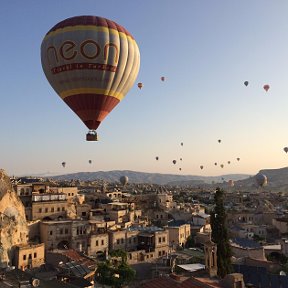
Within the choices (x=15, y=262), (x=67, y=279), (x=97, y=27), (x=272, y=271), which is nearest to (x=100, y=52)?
(x=97, y=27)

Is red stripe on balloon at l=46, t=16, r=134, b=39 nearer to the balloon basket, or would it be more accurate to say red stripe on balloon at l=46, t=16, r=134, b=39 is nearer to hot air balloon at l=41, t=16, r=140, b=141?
hot air balloon at l=41, t=16, r=140, b=141

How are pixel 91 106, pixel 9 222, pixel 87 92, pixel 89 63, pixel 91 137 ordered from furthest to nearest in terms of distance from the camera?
pixel 9 222 → pixel 91 137 → pixel 91 106 → pixel 87 92 → pixel 89 63

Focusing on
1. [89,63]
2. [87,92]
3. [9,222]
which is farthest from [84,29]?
[9,222]

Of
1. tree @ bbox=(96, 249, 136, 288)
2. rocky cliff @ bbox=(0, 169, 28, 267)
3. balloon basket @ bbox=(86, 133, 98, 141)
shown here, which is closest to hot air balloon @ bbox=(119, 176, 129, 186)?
rocky cliff @ bbox=(0, 169, 28, 267)

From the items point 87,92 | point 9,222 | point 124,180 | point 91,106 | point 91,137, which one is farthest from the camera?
point 124,180

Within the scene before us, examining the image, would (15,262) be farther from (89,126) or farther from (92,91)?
(92,91)

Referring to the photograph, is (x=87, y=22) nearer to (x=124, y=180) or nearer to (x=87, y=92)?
(x=87, y=92)

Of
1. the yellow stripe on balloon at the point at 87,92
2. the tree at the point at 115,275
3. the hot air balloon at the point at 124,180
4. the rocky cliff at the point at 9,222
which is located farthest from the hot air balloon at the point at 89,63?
the hot air balloon at the point at 124,180
